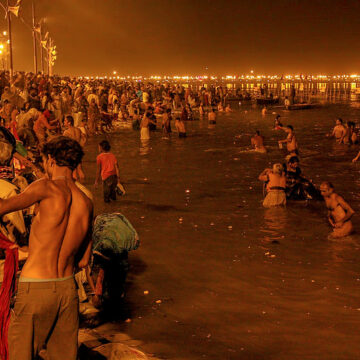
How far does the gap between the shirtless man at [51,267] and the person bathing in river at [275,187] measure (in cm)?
844

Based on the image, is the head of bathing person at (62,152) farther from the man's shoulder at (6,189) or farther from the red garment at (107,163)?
the red garment at (107,163)

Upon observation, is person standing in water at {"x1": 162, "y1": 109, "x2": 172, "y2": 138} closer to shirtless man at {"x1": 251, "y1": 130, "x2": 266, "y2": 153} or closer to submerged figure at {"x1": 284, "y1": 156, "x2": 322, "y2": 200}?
shirtless man at {"x1": 251, "y1": 130, "x2": 266, "y2": 153}

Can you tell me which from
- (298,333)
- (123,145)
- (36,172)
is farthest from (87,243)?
(123,145)

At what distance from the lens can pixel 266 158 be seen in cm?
1875

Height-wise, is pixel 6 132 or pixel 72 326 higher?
pixel 6 132

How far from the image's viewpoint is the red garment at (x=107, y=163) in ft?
34.3

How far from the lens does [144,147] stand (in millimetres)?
20547

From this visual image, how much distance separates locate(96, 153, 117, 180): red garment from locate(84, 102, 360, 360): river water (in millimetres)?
840

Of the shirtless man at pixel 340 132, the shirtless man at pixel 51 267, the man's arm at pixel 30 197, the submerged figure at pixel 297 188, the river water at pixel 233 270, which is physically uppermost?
the man's arm at pixel 30 197

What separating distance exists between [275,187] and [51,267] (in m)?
8.70

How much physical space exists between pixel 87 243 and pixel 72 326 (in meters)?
0.52

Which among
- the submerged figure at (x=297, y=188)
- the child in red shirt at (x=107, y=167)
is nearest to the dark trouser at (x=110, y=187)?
the child in red shirt at (x=107, y=167)

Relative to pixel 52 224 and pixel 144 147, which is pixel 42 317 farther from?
pixel 144 147

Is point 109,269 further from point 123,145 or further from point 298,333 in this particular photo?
point 123,145
